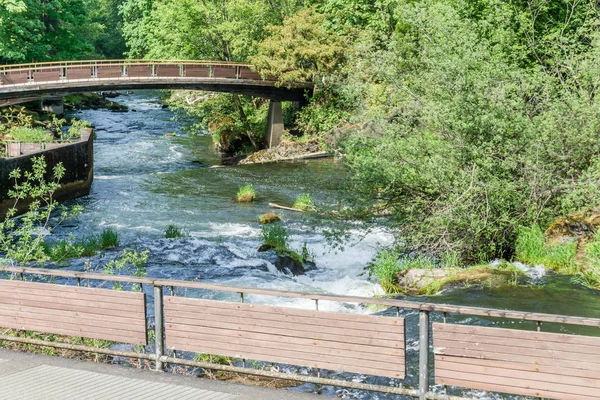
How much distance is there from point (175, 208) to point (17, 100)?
17.8 metres

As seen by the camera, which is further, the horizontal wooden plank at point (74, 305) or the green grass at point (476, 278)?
the green grass at point (476, 278)

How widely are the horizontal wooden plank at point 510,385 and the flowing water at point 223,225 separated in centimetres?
331

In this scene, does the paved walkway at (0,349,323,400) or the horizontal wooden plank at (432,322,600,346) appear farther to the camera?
the paved walkway at (0,349,323,400)

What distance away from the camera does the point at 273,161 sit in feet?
134

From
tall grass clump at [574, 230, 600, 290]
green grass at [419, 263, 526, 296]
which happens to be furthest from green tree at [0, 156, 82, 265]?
tall grass clump at [574, 230, 600, 290]

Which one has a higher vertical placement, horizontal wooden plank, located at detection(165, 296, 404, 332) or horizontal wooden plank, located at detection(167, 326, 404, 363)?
horizontal wooden plank, located at detection(165, 296, 404, 332)

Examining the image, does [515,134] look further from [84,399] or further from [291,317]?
[84,399]

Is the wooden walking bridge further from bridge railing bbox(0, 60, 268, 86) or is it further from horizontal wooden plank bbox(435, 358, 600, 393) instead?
horizontal wooden plank bbox(435, 358, 600, 393)

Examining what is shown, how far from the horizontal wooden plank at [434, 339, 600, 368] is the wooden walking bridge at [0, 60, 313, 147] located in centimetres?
3648

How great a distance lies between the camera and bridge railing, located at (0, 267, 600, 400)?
6.91m

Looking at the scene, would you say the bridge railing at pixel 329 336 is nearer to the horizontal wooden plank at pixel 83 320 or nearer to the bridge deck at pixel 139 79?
the horizontal wooden plank at pixel 83 320

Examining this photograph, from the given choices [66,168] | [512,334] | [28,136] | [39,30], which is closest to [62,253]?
[66,168]

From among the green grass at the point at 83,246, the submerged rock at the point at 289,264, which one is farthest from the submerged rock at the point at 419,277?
the green grass at the point at 83,246

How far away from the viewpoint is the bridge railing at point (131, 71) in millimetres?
40281
